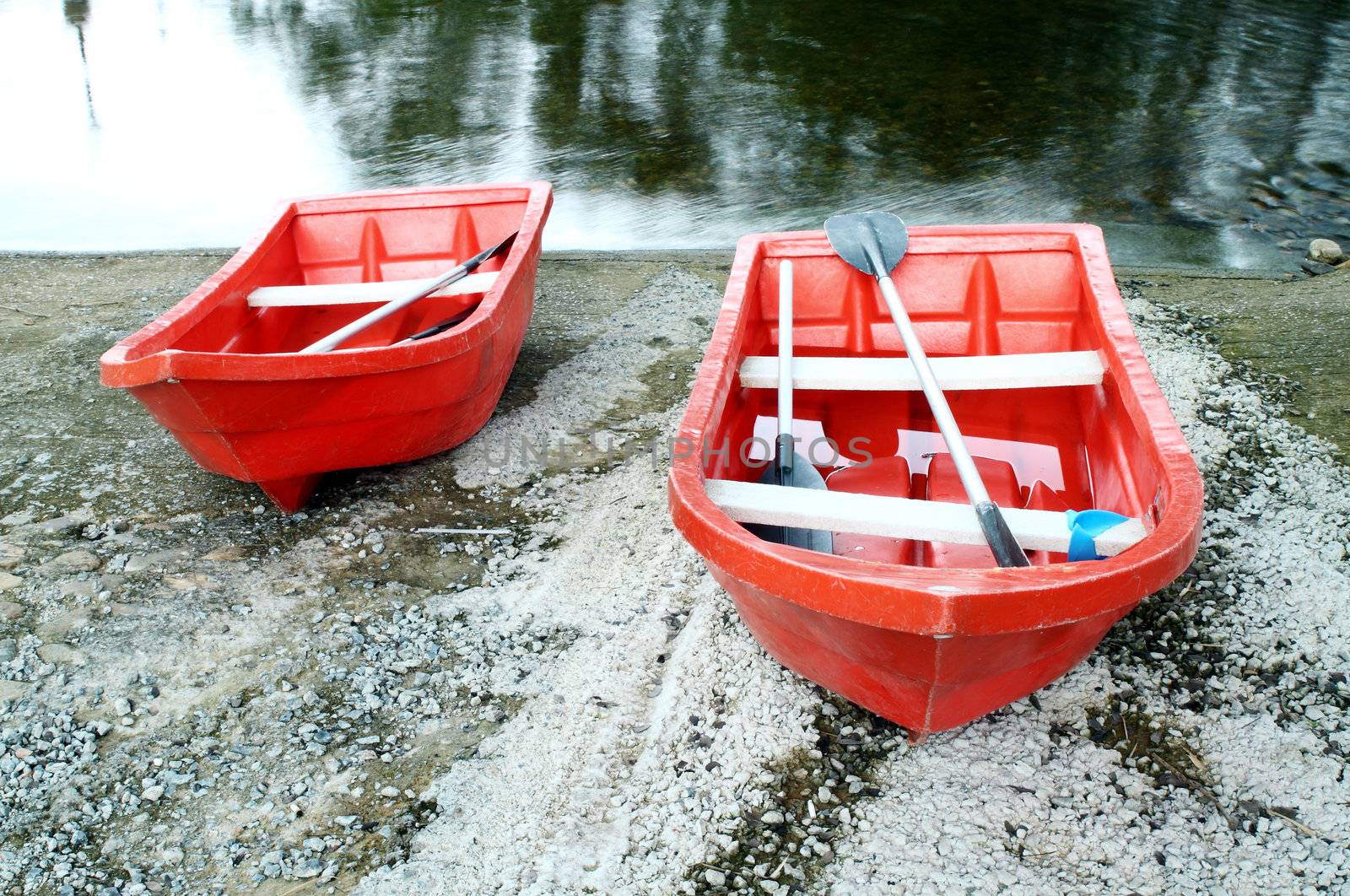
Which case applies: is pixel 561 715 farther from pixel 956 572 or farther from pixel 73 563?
pixel 73 563

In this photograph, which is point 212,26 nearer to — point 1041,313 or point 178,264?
point 178,264

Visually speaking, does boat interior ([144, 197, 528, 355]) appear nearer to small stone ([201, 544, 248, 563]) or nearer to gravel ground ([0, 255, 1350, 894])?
gravel ground ([0, 255, 1350, 894])

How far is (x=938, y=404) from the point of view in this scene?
3.15m

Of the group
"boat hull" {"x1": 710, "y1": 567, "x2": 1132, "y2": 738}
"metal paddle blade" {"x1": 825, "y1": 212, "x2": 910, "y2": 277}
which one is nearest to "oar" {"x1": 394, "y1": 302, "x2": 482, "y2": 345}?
"metal paddle blade" {"x1": 825, "y1": 212, "x2": 910, "y2": 277}

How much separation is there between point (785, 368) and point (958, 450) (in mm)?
763

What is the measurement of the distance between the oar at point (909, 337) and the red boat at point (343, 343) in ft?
4.36

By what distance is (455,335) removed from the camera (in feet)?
12.3

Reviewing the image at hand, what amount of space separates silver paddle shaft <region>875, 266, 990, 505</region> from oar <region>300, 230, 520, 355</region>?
69.1 inches

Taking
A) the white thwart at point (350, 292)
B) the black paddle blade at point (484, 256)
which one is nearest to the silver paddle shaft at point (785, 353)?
the white thwart at point (350, 292)

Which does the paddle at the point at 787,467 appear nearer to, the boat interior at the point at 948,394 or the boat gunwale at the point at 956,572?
the boat interior at the point at 948,394

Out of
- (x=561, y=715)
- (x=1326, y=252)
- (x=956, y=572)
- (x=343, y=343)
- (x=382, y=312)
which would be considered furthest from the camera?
(x=1326, y=252)

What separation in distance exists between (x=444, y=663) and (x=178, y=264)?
4649mm

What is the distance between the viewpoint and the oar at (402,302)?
161 inches

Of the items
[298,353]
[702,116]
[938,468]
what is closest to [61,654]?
[298,353]
